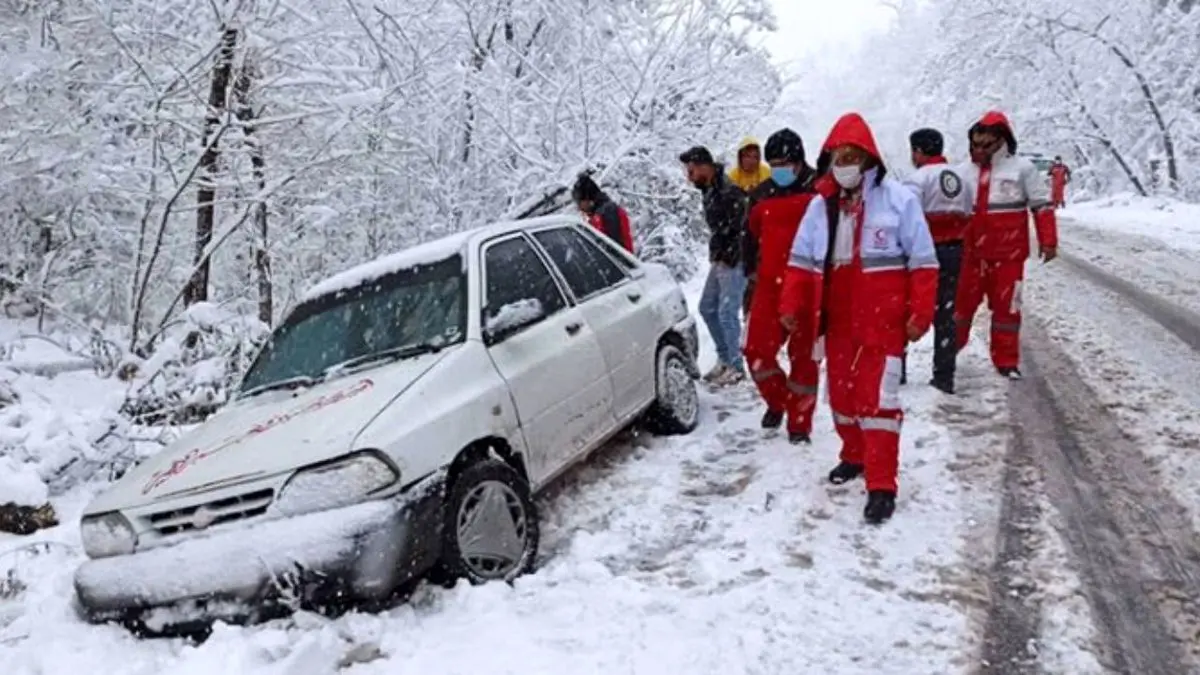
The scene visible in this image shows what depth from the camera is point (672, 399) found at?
599cm

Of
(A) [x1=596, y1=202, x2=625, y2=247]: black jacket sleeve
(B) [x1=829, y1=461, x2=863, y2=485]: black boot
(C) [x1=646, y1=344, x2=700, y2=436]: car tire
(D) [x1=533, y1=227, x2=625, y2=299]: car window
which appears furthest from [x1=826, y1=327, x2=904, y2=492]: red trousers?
(A) [x1=596, y1=202, x2=625, y2=247]: black jacket sleeve

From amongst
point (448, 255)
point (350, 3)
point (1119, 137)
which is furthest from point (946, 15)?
point (448, 255)

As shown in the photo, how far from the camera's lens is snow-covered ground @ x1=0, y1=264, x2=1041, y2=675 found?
3.25 m

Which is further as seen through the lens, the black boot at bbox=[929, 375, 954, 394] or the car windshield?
the black boot at bbox=[929, 375, 954, 394]

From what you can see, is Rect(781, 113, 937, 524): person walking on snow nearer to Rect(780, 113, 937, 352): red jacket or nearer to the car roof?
Rect(780, 113, 937, 352): red jacket

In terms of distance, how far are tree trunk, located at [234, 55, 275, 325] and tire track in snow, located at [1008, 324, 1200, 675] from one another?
5861 millimetres

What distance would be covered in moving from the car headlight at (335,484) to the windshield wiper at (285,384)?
1.04 m

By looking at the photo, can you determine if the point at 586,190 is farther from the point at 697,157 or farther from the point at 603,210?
the point at 697,157

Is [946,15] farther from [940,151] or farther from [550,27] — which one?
[940,151]

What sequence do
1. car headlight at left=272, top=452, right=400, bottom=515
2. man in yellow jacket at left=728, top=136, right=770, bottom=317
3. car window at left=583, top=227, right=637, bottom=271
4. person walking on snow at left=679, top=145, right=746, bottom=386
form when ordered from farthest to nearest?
man in yellow jacket at left=728, top=136, right=770, bottom=317
person walking on snow at left=679, top=145, right=746, bottom=386
car window at left=583, top=227, right=637, bottom=271
car headlight at left=272, top=452, right=400, bottom=515

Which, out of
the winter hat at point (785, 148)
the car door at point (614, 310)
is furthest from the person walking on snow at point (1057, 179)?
the car door at point (614, 310)

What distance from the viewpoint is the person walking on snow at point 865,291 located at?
440cm

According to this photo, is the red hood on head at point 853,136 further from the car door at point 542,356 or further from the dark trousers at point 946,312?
the dark trousers at point 946,312

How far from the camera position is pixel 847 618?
343cm
